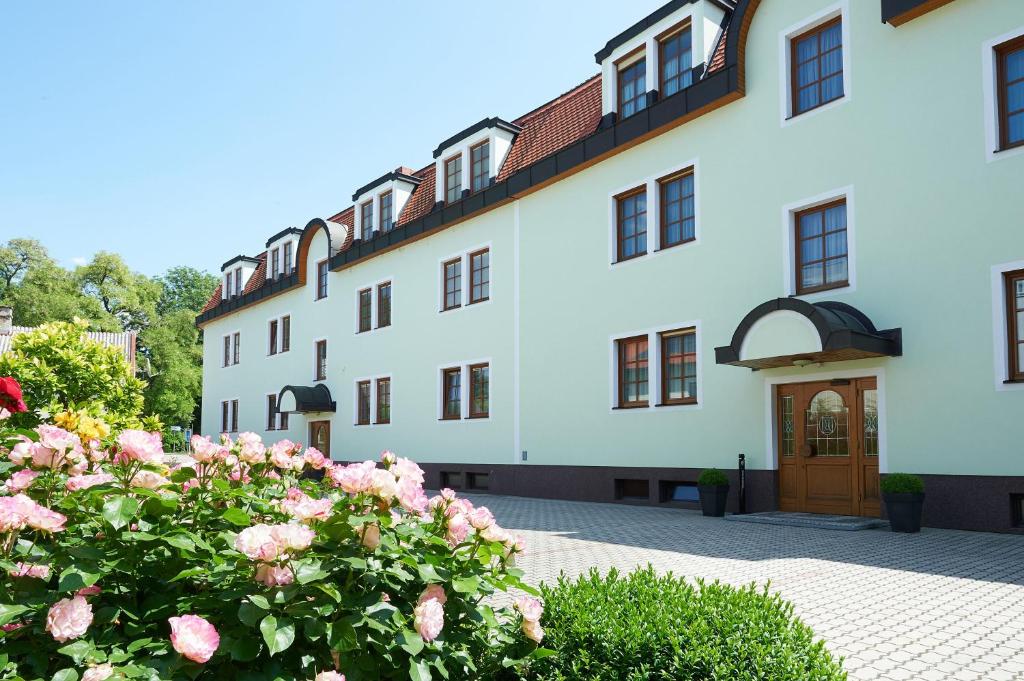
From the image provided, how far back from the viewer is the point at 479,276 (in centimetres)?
2078

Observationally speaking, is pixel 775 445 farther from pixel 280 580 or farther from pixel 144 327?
pixel 144 327

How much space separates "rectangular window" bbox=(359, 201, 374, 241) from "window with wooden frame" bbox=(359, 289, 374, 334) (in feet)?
5.75

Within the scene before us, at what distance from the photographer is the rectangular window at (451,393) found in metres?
21.2

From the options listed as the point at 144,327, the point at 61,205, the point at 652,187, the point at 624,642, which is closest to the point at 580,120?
the point at 652,187

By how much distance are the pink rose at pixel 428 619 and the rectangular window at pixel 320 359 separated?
25.3 meters

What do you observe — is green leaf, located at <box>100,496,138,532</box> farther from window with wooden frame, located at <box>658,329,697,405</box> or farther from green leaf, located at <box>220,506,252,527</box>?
window with wooden frame, located at <box>658,329,697,405</box>

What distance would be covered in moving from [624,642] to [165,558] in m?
2.01

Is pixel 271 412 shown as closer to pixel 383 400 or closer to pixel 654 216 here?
pixel 383 400

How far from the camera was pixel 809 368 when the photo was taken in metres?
12.9

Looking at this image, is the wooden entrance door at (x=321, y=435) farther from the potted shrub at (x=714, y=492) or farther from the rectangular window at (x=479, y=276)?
the potted shrub at (x=714, y=492)

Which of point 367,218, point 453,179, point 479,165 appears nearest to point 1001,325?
point 479,165

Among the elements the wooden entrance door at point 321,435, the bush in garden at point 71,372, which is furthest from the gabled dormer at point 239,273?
the bush in garden at point 71,372

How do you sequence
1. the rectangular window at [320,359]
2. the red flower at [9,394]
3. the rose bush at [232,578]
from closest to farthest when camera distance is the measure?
the rose bush at [232,578] → the red flower at [9,394] → the rectangular window at [320,359]

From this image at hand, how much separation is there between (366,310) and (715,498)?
15.0m
